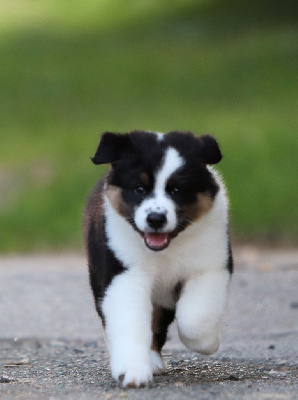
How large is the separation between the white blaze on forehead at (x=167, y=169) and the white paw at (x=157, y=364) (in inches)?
53.6

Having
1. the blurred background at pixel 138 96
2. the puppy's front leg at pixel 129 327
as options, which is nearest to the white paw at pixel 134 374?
the puppy's front leg at pixel 129 327

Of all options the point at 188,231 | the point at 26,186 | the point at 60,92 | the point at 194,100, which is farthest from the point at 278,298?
the point at 60,92

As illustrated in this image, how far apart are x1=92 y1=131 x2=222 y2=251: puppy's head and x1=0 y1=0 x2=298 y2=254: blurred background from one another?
9.12 meters

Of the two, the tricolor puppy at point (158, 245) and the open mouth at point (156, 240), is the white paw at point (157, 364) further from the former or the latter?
the open mouth at point (156, 240)

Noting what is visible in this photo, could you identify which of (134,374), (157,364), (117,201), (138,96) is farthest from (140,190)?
(138,96)

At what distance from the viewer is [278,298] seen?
11.1m

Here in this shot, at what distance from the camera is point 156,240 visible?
19.5 ft

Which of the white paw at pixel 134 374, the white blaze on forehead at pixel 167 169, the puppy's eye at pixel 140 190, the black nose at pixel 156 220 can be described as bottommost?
the white paw at pixel 134 374

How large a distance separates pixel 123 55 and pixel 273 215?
13.8 metres

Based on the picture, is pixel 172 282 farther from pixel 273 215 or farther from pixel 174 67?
pixel 174 67

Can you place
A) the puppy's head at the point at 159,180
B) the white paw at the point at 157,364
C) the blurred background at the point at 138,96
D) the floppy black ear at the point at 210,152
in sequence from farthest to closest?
the blurred background at the point at 138,96, the white paw at the point at 157,364, the floppy black ear at the point at 210,152, the puppy's head at the point at 159,180

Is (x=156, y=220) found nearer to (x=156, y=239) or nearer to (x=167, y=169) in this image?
(x=156, y=239)

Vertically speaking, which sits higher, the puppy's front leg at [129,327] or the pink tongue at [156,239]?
the pink tongue at [156,239]

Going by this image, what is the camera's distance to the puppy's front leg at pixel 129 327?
5801mm
